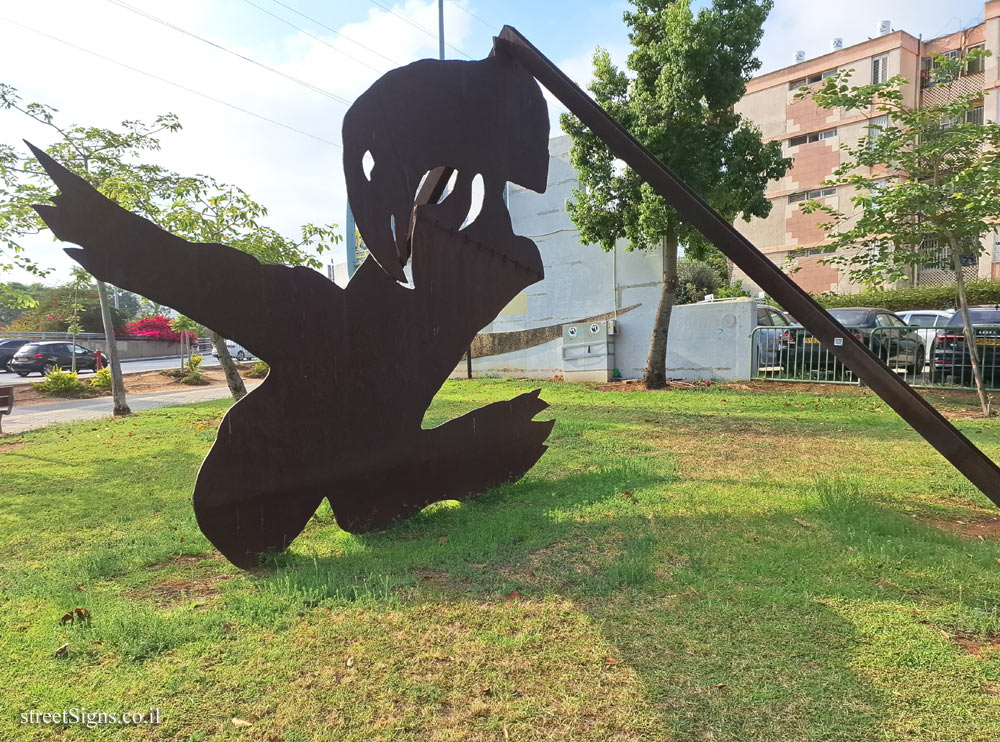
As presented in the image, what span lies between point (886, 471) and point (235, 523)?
570cm

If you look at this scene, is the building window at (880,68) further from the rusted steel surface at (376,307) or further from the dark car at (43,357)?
the dark car at (43,357)

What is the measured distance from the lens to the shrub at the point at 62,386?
16.8m

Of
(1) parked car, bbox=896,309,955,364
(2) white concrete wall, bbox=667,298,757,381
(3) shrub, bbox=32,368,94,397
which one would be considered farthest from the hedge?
(3) shrub, bbox=32,368,94,397

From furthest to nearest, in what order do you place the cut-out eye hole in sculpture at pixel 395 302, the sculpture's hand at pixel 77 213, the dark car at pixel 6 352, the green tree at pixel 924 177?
1. the dark car at pixel 6 352
2. the green tree at pixel 924 177
3. the cut-out eye hole in sculpture at pixel 395 302
4. the sculpture's hand at pixel 77 213

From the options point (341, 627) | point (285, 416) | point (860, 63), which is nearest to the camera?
point (341, 627)

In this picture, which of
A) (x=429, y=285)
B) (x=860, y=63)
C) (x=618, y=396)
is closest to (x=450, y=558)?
(x=429, y=285)

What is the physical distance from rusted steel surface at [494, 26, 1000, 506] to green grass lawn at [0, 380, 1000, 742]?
638mm

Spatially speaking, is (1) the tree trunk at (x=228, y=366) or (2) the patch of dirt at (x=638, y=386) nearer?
(1) the tree trunk at (x=228, y=366)

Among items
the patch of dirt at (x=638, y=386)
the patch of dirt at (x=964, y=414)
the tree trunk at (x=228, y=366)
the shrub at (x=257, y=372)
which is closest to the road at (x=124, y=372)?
the shrub at (x=257, y=372)

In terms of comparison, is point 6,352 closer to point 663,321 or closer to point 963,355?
point 663,321

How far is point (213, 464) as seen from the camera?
3324 millimetres

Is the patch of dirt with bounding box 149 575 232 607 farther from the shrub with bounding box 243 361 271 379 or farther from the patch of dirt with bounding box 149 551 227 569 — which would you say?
the shrub with bounding box 243 361 271 379

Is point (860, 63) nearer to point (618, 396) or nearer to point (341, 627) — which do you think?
point (618, 396)

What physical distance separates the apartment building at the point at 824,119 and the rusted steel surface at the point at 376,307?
26902 mm
